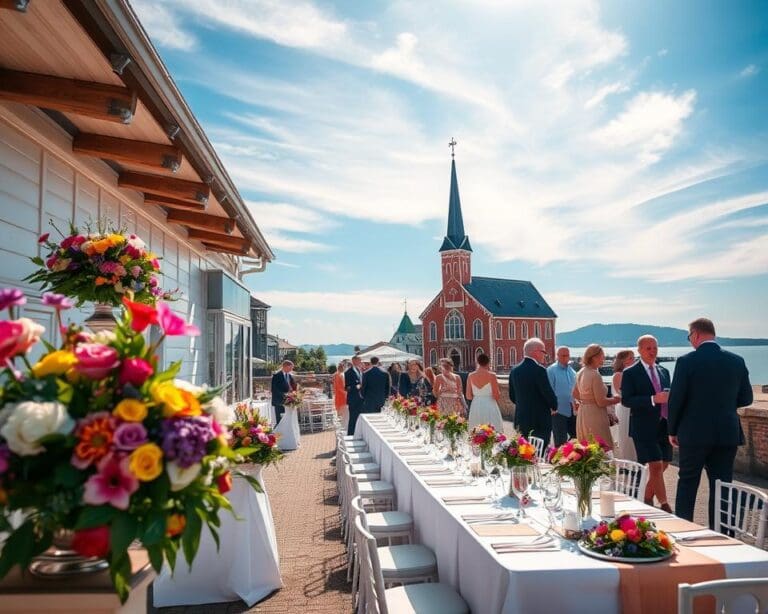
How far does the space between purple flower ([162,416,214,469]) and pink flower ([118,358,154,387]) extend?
14 centimetres

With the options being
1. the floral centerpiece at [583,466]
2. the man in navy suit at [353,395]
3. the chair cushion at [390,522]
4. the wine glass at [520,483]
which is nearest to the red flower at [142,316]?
the floral centerpiece at [583,466]

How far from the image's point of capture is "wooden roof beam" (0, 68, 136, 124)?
3.68 metres

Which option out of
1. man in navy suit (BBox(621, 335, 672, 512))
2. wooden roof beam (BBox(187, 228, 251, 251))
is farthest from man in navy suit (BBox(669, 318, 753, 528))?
wooden roof beam (BBox(187, 228, 251, 251))

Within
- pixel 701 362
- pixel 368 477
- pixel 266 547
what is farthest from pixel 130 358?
pixel 368 477

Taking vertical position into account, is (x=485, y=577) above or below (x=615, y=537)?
below

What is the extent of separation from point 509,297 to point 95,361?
66225 mm

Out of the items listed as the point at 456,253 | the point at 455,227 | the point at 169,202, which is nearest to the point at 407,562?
the point at 169,202

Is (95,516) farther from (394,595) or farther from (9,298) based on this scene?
(394,595)

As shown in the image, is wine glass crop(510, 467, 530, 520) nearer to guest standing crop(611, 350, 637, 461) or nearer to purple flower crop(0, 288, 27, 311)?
purple flower crop(0, 288, 27, 311)

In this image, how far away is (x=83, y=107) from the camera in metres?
3.76

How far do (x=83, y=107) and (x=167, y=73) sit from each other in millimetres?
525

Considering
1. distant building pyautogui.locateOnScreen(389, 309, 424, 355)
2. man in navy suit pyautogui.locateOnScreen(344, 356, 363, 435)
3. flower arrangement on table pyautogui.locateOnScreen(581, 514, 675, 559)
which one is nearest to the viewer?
flower arrangement on table pyautogui.locateOnScreen(581, 514, 675, 559)

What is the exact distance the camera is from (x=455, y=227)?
212 feet

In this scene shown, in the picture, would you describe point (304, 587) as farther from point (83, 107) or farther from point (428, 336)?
point (428, 336)
